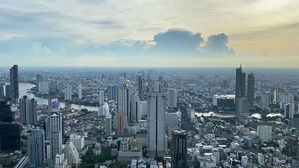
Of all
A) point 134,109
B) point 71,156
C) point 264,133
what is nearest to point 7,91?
point 134,109

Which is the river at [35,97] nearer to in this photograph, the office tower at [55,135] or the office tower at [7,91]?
the office tower at [7,91]

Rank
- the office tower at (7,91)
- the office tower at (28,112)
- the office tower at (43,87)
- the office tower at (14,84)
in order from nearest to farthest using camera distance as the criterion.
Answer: the office tower at (28,112), the office tower at (7,91), the office tower at (14,84), the office tower at (43,87)

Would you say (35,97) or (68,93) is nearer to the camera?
(35,97)

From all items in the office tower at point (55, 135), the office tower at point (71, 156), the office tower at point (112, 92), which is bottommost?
the office tower at point (71, 156)

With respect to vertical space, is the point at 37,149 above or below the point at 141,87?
below

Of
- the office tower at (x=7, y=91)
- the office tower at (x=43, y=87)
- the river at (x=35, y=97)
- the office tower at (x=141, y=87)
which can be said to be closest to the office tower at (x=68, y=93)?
the river at (x=35, y=97)

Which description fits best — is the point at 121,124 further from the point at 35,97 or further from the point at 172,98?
the point at 35,97
